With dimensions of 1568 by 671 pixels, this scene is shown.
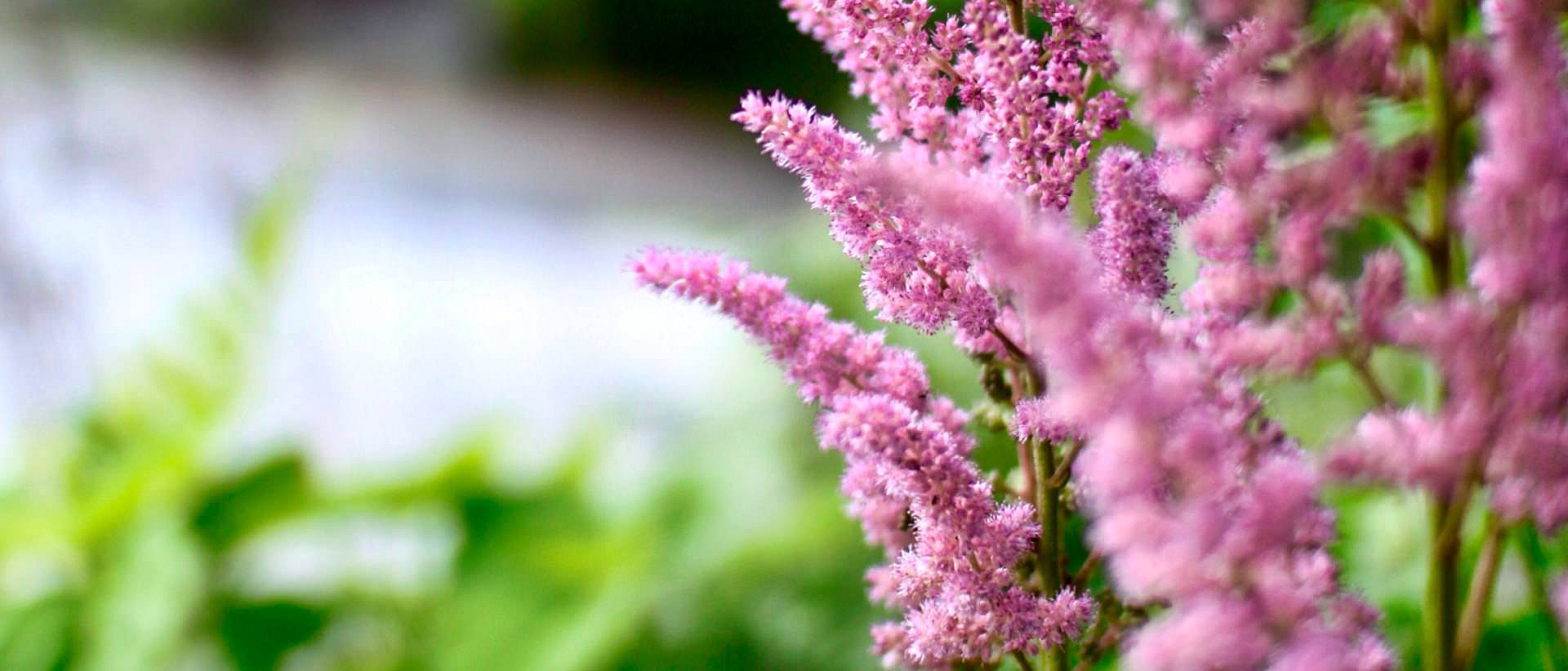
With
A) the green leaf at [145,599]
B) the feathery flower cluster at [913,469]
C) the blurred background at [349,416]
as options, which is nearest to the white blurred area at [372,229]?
the blurred background at [349,416]

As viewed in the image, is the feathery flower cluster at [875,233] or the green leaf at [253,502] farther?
the green leaf at [253,502]

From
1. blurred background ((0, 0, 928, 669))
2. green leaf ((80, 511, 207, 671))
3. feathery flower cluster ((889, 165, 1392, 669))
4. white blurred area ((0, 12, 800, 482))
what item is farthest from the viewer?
white blurred area ((0, 12, 800, 482))

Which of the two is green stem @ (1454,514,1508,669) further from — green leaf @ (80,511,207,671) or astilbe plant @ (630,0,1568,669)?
green leaf @ (80,511,207,671)

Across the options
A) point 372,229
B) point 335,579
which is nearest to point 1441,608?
point 335,579

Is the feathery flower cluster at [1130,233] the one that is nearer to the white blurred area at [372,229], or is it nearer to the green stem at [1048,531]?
the green stem at [1048,531]

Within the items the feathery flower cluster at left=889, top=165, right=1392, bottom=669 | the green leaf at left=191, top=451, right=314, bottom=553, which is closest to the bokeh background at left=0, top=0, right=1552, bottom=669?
the green leaf at left=191, top=451, right=314, bottom=553

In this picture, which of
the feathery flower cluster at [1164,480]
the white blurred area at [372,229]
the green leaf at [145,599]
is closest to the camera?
the feathery flower cluster at [1164,480]

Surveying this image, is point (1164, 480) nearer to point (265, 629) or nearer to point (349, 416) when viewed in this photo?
point (265, 629)
